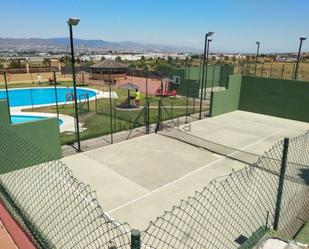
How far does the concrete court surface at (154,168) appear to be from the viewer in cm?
723

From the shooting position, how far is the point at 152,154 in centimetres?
1059

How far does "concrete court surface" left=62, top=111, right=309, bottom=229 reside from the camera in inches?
285

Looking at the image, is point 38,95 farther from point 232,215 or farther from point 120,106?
point 232,215

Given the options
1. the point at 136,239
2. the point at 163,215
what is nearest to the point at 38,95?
the point at 163,215

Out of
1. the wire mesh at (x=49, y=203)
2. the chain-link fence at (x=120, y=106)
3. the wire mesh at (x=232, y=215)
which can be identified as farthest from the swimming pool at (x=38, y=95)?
the wire mesh at (x=232, y=215)

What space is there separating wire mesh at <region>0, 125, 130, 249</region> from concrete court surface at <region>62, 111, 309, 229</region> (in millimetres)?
488

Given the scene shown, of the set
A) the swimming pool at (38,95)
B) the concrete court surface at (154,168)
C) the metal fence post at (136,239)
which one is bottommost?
the swimming pool at (38,95)

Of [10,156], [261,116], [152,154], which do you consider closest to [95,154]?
[152,154]

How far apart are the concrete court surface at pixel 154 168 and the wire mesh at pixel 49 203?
49 cm

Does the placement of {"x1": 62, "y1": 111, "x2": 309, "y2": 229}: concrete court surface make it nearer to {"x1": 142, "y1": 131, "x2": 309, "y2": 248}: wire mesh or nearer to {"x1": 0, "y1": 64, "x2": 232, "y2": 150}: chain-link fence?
{"x1": 142, "y1": 131, "x2": 309, "y2": 248}: wire mesh

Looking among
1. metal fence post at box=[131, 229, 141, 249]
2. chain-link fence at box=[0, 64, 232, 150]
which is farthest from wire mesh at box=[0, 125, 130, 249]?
chain-link fence at box=[0, 64, 232, 150]

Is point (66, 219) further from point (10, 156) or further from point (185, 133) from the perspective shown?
point (185, 133)

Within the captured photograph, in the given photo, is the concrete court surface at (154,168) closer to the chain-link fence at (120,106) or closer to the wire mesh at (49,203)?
the wire mesh at (49,203)

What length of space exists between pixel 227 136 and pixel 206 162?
3610mm
